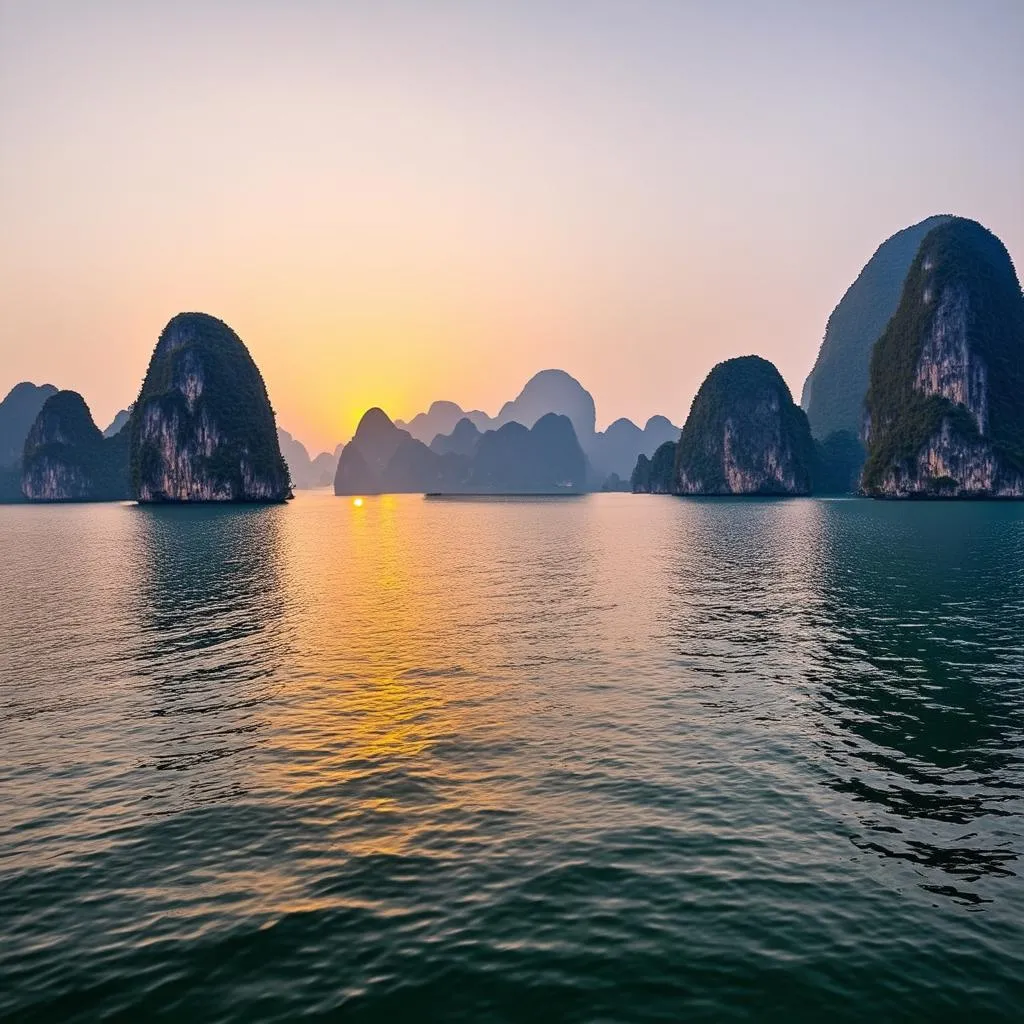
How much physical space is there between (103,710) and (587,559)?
2260 inches

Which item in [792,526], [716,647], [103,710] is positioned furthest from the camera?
[792,526]

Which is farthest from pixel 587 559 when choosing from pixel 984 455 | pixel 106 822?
pixel 984 455

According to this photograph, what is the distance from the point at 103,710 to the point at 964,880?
26202 millimetres

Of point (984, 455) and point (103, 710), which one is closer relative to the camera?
A: point (103, 710)

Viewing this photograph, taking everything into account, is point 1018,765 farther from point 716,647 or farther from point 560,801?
point 716,647

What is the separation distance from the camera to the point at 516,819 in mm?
17031

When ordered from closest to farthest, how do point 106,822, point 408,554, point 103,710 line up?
point 106,822, point 103,710, point 408,554

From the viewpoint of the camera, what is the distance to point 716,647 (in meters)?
35.4

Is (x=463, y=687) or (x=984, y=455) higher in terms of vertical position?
(x=984, y=455)

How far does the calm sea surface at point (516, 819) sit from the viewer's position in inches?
454

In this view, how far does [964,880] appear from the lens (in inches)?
568

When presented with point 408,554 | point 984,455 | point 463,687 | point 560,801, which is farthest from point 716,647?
point 984,455

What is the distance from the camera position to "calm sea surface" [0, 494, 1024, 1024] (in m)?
11.5

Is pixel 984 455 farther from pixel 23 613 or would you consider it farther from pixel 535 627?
pixel 23 613
